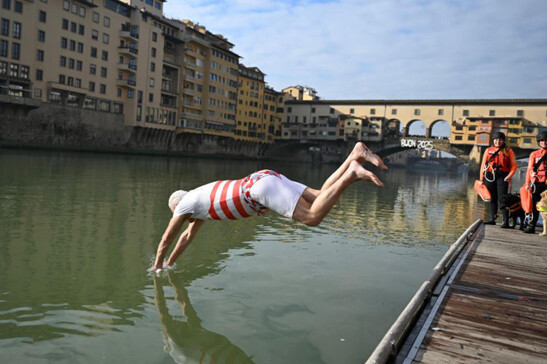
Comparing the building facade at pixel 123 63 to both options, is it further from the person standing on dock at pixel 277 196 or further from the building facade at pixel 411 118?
the person standing on dock at pixel 277 196

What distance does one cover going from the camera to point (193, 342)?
4.40 metres

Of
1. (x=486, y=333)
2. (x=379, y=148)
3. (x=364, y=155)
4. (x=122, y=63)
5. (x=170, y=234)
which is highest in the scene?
(x=122, y=63)

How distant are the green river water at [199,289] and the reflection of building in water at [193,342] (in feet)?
0.04

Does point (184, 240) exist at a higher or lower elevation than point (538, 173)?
lower

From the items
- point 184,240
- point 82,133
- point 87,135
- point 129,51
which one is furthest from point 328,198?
point 129,51

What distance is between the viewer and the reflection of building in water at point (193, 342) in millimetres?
4105

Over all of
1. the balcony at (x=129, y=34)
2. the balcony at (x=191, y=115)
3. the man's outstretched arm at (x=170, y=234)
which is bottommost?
the man's outstretched arm at (x=170, y=234)

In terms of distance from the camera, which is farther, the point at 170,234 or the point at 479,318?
the point at 170,234

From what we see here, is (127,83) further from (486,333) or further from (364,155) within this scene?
(486,333)

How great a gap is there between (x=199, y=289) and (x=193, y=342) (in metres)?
1.56

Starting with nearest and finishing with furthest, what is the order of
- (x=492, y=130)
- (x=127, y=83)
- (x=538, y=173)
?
(x=538, y=173)
(x=127, y=83)
(x=492, y=130)

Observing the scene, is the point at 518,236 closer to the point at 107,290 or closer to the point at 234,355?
the point at 234,355

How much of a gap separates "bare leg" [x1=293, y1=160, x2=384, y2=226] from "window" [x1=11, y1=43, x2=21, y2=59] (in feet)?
167

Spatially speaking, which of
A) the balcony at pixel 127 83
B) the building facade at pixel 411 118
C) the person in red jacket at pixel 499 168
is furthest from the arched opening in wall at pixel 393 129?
the person in red jacket at pixel 499 168
